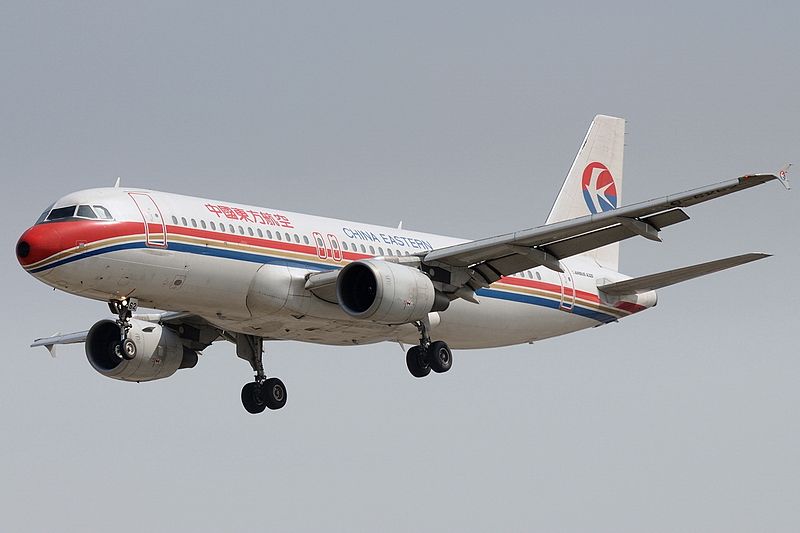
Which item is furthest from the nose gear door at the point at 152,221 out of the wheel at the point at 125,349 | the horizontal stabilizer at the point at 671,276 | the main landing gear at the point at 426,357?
the horizontal stabilizer at the point at 671,276

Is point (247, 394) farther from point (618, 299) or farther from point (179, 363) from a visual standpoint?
point (618, 299)

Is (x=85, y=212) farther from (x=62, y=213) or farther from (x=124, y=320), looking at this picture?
(x=124, y=320)

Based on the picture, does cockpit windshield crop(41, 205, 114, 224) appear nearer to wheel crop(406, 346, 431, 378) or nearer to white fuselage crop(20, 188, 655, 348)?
white fuselage crop(20, 188, 655, 348)

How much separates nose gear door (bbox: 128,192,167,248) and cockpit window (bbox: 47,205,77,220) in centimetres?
166

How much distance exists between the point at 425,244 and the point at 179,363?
8.66 meters

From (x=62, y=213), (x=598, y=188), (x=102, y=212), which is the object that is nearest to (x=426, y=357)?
(x=102, y=212)

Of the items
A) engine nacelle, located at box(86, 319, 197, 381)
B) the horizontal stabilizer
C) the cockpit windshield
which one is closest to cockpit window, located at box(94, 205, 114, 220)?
the cockpit windshield

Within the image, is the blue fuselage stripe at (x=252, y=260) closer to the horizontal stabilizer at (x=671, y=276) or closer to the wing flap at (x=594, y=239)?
the horizontal stabilizer at (x=671, y=276)

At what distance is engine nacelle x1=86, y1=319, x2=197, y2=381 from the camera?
4519cm

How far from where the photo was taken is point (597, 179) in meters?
57.5

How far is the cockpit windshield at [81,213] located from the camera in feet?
127

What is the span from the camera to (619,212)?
129 ft

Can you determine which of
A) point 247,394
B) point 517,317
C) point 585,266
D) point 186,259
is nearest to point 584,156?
point 585,266

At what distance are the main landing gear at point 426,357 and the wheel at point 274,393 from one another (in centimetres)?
533
